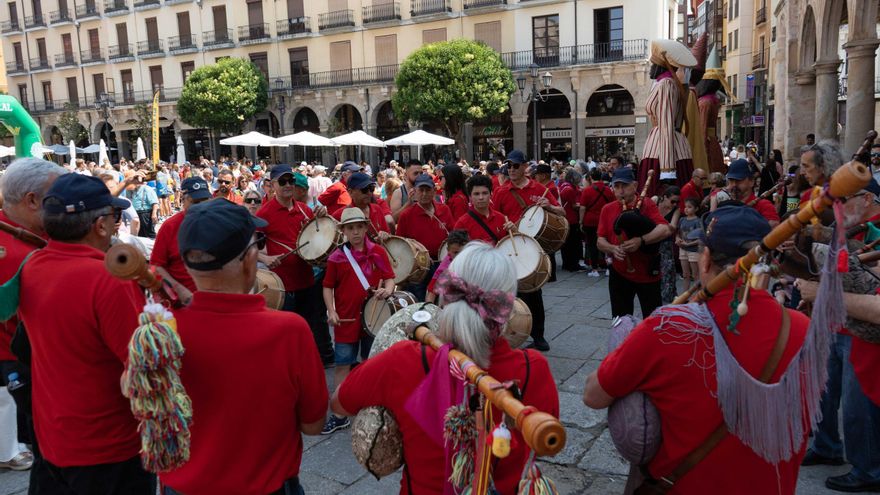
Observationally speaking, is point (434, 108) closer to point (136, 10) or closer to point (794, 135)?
point (794, 135)

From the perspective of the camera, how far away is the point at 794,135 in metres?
16.4

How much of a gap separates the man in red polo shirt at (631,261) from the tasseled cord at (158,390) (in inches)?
170

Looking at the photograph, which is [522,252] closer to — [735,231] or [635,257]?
[635,257]

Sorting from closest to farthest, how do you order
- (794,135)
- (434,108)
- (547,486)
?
(547,486), (794,135), (434,108)

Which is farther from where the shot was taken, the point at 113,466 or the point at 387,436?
the point at 113,466

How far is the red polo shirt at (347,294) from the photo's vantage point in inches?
191

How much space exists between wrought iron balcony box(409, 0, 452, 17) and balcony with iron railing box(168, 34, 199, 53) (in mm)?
14865

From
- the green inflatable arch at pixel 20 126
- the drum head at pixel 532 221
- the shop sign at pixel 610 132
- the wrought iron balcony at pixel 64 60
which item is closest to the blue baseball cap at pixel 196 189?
the drum head at pixel 532 221

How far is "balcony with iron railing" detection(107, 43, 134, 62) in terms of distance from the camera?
4081 cm

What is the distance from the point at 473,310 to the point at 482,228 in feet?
13.6

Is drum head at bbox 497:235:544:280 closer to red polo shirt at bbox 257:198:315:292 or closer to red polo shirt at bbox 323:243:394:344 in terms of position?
red polo shirt at bbox 323:243:394:344

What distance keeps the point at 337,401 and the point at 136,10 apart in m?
45.2

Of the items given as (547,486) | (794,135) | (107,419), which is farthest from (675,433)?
(794,135)

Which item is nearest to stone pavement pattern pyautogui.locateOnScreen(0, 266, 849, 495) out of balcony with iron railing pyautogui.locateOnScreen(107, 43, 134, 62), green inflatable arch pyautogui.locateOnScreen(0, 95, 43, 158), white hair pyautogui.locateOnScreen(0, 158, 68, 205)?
white hair pyautogui.locateOnScreen(0, 158, 68, 205)
